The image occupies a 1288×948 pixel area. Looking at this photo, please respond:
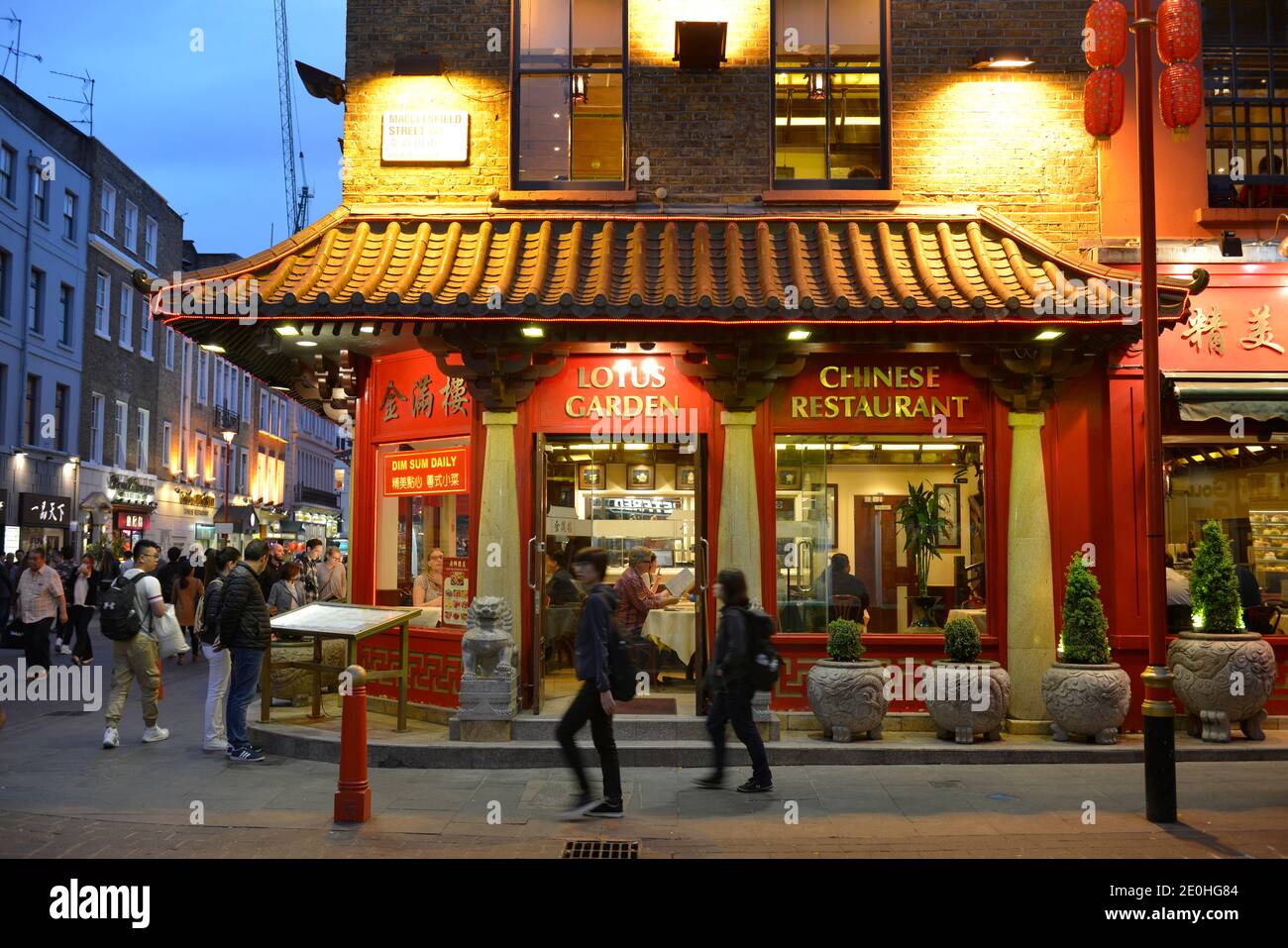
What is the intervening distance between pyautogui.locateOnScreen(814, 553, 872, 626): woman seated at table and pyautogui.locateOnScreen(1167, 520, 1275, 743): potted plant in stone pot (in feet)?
9.62

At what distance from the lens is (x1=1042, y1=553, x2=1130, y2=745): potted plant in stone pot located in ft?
32.7

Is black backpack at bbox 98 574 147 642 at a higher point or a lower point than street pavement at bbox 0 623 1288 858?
higher

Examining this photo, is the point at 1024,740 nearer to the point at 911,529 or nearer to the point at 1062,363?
the point at 911,529

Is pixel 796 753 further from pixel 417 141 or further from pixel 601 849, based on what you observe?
pixel 417 141

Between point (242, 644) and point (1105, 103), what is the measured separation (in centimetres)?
958

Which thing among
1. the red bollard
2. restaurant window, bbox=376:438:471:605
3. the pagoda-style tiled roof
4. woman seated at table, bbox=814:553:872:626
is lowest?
the red bollard

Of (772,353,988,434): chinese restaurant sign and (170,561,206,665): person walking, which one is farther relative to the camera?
(170,561,206,665): person walking

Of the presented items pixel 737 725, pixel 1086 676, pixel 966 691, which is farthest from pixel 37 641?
pixel 1086 676

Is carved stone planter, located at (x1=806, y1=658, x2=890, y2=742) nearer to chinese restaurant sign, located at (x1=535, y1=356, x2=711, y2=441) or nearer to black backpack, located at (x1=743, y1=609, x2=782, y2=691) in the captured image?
black backpack, located at (x1=743, y1=609, x2=782, y2=691)

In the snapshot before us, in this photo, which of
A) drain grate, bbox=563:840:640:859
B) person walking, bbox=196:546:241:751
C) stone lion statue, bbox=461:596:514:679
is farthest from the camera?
person walking, bbox=196:546:241:751

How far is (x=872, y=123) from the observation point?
1207 cm

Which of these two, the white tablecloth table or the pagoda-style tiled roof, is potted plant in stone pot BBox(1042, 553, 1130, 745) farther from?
the white tablecloth table

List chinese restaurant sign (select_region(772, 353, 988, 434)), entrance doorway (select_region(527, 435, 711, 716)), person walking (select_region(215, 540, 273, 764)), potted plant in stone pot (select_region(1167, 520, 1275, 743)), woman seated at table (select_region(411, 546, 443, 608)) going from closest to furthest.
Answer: person walking (select_region(215, 540, 273, 764)), potted plant in stone pot (select_region(1167, 520, 1275, 743)), entrance doorway (select_region(527, 435, 711, 716)), chinese restaurant sign (select_region(772, 353, 988, 434)), woman seated at table (select_region(411, 546, 443, 608))

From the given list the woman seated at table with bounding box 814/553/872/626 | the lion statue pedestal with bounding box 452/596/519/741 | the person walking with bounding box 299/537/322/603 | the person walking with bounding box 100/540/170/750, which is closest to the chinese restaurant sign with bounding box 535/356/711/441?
the woman seated at table with bounding box 814/553/872/626
